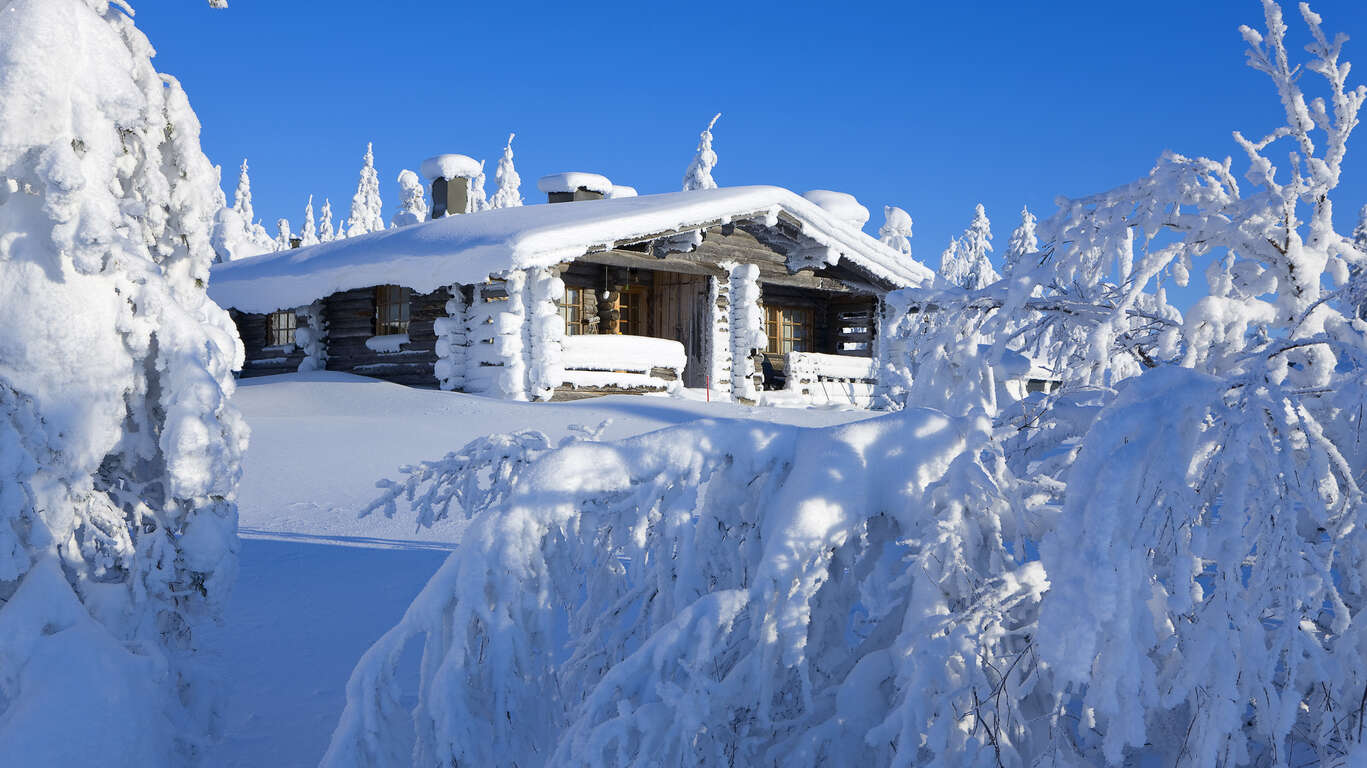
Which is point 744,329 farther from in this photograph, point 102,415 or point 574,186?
point 102,415

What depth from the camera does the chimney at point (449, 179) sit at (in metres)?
23.1

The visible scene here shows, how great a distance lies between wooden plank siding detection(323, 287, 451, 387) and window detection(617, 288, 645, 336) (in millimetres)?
4688

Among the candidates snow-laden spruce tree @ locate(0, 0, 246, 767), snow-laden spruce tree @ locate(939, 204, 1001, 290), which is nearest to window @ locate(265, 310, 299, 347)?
snow-laden spruce tree @ locate(0, 0, 246, 767)

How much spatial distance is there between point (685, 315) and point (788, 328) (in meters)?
4.09

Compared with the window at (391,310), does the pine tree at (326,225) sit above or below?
above

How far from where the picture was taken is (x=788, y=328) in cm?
2255

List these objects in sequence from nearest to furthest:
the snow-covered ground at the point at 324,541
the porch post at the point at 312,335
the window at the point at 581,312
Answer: the snow-covered ground at the point at 324,541
the porch post at the point at 312,335
the window at the point at 581,312

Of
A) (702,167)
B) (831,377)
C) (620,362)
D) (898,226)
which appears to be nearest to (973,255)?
(898,226)

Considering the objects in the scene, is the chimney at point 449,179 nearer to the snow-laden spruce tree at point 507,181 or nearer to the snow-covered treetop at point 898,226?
the snow-covered treetop at point 898,226

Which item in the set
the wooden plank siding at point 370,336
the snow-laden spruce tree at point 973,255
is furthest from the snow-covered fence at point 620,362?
the snow-laden spruce tree at point 973,255

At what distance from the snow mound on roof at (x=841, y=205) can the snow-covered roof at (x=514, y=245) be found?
536 cm

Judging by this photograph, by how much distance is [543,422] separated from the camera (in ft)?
38.5

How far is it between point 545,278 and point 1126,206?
12.0 m

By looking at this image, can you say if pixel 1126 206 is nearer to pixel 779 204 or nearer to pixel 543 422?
pixel 543 422
